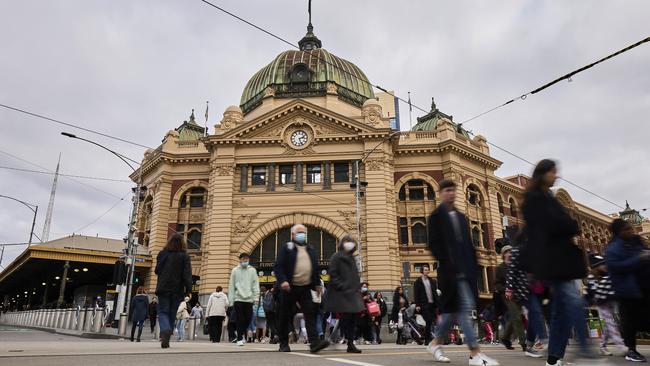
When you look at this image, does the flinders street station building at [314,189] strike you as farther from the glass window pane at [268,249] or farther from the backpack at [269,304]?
the backpack at [269,304]

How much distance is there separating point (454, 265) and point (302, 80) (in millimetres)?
36078

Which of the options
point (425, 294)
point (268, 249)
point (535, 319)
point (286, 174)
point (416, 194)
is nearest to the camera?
point (535, 319)

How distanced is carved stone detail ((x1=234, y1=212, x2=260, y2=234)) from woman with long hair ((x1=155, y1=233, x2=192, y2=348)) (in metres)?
22.9

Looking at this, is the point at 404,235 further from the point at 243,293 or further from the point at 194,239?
the point at 243,293

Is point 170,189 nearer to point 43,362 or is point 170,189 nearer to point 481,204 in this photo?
point 481,204

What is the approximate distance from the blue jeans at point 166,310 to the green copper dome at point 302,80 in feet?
105

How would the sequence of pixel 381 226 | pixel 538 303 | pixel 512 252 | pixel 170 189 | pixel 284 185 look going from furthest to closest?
1. pixel 170 189
2. pixel 284 185
3. pixel 381 226
4. pixel 512 252
5. pixel 538 303

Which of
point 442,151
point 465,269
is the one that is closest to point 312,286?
point 465,269

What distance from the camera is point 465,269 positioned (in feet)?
18.2

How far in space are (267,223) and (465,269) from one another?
86.8 ft

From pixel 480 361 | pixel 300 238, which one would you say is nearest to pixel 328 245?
pixel 300 238

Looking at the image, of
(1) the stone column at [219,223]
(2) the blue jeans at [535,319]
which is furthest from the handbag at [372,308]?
(1) the stone column at [219,223]

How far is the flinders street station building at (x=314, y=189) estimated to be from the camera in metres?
30.9

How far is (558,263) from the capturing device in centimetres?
450
